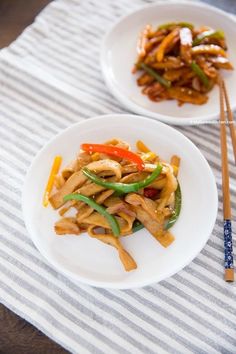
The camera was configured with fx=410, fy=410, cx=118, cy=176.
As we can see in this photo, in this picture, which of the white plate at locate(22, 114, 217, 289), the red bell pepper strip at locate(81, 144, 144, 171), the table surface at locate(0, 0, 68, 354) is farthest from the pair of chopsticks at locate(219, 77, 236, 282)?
the table surface at locate(0, 0, 68, 354)

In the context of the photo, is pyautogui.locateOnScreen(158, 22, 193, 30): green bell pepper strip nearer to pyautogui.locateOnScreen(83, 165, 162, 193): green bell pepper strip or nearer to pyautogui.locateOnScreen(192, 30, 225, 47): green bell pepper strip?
pyautogui.locateOnScreen(192, 30, 225, 47): green bell pepper strip

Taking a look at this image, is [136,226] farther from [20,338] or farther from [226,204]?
[20,338]

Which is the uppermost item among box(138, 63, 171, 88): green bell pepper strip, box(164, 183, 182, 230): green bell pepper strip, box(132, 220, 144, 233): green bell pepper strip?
box(138, 63, 171, 88): green bell pepper strip

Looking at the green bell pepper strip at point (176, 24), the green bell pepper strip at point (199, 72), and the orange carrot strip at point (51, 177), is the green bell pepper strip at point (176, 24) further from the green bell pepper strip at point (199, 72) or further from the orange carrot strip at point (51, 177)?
the orange carrot strip at point (51, 177)

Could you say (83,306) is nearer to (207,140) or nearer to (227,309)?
(227,309)

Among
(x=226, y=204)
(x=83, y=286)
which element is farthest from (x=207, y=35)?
(x=83, y=286)

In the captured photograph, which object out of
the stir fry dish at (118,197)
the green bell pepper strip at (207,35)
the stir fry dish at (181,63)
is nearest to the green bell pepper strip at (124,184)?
the stir fry dish at (118,197)
